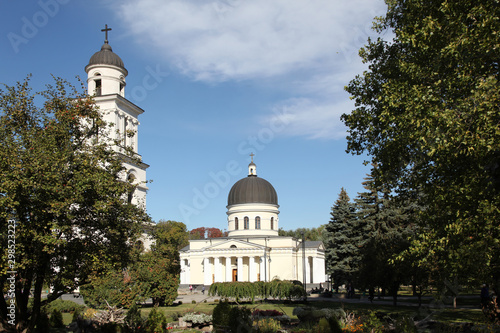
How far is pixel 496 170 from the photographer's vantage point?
11750mm

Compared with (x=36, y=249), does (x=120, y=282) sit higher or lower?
lower

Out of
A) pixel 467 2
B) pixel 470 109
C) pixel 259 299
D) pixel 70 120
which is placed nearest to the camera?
pixel 470 109

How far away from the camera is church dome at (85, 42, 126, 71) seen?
3231 cm

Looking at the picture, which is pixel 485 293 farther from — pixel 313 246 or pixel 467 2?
pixel 313 246

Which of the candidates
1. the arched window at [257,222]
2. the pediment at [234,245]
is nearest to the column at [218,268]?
the pediment at [234,245]

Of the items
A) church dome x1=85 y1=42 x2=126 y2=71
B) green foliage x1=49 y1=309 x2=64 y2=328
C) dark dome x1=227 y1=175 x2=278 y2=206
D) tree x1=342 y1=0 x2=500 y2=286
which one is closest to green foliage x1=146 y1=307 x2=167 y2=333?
green foliage x1=49 y1=309 x2=64 y2=328

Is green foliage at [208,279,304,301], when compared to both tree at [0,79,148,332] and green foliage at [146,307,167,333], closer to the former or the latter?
green foliage at [146,307,167,333]

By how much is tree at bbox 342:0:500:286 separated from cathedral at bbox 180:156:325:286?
46804 millimetres

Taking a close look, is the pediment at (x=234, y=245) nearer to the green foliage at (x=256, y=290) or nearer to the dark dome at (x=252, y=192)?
the dark dome at (x=252, y=192)

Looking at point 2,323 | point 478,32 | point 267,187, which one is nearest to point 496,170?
point 478,32

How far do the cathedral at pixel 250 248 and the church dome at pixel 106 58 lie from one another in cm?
3325

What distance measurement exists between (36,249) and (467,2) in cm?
1317

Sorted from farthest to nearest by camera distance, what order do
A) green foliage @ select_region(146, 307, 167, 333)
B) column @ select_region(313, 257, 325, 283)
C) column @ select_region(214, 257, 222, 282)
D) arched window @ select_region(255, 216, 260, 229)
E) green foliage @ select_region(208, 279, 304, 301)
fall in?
1. column @ select_region(313, 257, 325, 283)
2. arched window @ select_region(255, 216, 260, 229)
3. column @ select_region(214, 257, 222, 282)
4. green foliage @ select_region(208, 279, 304, 301)
5. green foliage @ select_region(146, 307, 167, 333)

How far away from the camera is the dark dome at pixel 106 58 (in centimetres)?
3231
